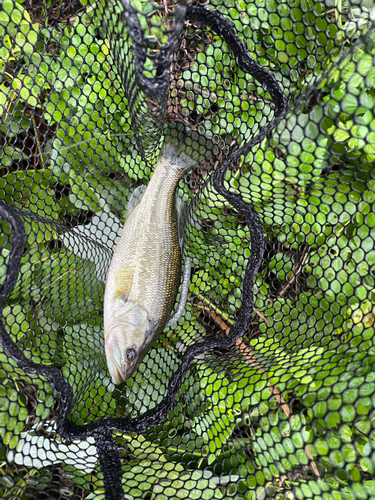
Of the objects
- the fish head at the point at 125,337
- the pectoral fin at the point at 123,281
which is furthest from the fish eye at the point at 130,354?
the pectoral fin at the point at 123,281

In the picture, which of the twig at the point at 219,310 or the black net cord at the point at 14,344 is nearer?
the black net cord at the point at 14,344

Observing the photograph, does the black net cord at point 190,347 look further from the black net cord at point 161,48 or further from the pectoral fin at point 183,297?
the black net cord at point 161,48

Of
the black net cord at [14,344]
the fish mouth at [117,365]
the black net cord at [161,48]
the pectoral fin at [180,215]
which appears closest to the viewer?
the black net cord at [161,48]

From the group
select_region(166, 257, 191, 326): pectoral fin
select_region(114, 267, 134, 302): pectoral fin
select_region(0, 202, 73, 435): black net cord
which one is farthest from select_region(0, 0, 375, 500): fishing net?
select_region(114, 267, 134, 302): pectoral fin

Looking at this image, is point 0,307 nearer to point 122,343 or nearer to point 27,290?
point 27,290

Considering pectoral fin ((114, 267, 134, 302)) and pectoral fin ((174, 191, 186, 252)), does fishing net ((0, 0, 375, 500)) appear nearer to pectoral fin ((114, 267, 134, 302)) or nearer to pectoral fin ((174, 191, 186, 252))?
pectoral fin ((174, 191, 186, 252))

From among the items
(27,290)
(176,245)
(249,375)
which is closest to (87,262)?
(27,290)

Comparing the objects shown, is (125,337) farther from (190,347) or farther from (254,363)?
(254,363)

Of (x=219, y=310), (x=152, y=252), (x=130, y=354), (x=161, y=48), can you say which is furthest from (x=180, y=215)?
(x=161, y=48)

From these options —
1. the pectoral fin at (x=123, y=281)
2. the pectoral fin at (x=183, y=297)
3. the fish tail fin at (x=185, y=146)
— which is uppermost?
the fish tail fin at (x=185, y=146)
